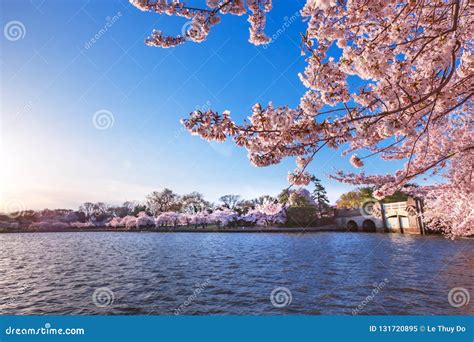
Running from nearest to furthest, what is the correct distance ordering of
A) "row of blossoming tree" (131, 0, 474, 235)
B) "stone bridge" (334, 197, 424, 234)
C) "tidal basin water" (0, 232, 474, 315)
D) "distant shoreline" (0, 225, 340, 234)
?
"row of blossoming tree" (131, 0, 474, 235), "tidal basin water" (0, 232, 474, 315), "stone bridge" (334, 197, 424, 234), "distant shoreline" (0, 225, 340, 234)

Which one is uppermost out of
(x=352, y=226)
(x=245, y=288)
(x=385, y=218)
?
(x=385, y=218)

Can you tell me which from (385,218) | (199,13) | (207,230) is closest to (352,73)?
(199,13)

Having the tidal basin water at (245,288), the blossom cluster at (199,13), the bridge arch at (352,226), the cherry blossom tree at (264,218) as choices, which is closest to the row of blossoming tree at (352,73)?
the blossom cluster at (199,13)

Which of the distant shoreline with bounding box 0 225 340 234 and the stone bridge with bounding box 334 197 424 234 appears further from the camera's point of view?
the distant shoreline with bounding box 0 225 340 234

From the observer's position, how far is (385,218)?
64.1 meters

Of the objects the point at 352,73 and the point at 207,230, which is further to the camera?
the point at 207,230

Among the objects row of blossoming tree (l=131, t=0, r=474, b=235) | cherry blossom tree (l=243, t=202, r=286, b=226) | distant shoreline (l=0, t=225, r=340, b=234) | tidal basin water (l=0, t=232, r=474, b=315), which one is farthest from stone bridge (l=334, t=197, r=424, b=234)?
row of blossoming tree (l=131, t=0, r=474, b=235)

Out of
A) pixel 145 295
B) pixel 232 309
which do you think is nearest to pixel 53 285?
pixel 145 295

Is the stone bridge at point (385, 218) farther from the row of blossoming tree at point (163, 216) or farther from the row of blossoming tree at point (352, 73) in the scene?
the row of blossoming tree at point (352, 73)

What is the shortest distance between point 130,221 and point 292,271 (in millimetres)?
87542

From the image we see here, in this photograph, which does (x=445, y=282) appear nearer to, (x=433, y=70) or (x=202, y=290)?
(x=202, y=290)

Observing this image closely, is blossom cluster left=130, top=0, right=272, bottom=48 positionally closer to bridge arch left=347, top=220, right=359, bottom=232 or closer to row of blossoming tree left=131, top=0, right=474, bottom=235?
row of blossoming tree left=131, top=0, right=474, bottom=235

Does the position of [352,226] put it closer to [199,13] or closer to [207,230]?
[207,230]

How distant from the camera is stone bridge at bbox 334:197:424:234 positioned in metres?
53.4
